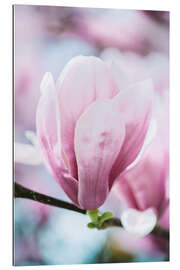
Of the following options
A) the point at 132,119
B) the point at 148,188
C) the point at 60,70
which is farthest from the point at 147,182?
the point at 60,70

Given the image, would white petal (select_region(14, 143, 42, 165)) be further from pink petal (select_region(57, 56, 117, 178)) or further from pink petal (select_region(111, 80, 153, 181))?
pink petal (select_region(111, 80, 153, 181))

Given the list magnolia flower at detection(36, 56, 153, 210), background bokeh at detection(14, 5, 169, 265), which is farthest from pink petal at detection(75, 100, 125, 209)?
background bokeh at detection(14, 5, 169, 265)

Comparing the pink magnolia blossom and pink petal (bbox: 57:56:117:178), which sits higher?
pink petal (bbox: 57:56:117:178)

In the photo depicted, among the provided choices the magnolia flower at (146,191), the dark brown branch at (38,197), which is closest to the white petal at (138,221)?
the magnolia flower at (146,191)

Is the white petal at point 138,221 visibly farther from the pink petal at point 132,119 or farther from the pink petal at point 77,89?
the pink petal at point 77,89
